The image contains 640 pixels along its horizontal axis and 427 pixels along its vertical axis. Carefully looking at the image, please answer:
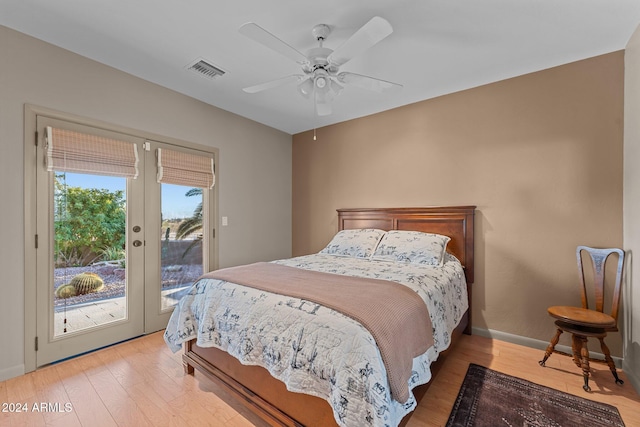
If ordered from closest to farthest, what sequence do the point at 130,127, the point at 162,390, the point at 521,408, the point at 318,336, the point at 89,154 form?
the point at 318,336
the point at 521,408
the point at 162,390
the point at 89,154
the point at 130,127

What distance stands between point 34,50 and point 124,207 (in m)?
1.41

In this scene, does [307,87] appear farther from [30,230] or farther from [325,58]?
[30,230]

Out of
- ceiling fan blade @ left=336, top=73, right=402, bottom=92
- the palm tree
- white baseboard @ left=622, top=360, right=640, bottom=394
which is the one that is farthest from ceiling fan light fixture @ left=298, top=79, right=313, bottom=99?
white baseboard @ left=622, top=360, right=640, bottom=394

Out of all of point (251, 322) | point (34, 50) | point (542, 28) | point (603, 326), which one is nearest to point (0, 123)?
point (34, 50)

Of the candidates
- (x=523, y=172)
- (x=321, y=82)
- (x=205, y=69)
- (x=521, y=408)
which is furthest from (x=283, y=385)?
(x=523, y=172)

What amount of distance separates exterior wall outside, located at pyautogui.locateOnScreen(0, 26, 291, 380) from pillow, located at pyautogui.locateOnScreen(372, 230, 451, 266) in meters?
1.92

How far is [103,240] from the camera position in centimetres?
268

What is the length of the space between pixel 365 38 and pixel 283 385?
2112 mm

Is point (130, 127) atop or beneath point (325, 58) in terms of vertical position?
beneath

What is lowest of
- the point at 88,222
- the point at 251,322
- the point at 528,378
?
the point at 528,378

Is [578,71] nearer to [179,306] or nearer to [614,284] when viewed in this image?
[614,284]

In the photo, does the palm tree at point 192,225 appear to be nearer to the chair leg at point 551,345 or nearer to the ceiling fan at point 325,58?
the ceiling fan at point 325,58

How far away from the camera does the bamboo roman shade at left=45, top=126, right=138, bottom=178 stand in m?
2.34

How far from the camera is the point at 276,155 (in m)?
4.45
